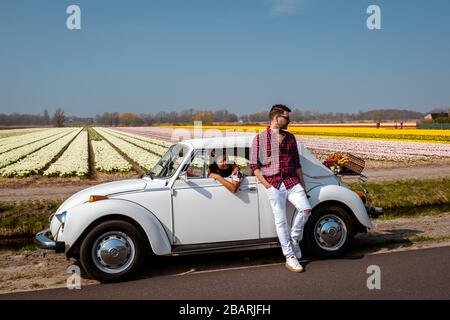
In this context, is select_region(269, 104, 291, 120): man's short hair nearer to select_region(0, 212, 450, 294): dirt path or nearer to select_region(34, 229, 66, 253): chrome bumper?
select_region(0, 212, 450, 294): dirt path

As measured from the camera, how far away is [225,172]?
21.2ft

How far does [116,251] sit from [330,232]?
2910 mm

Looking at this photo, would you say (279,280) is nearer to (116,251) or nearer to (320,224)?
(320,224)

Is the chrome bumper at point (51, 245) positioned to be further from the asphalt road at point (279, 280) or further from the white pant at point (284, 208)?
the white pant at point (284, 208)

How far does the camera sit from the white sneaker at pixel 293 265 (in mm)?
5938

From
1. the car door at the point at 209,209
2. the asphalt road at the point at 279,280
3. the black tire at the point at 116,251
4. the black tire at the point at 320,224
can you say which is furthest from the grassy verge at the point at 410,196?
the black tire at the point at 116,251

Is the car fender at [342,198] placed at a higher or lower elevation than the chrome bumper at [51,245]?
higher

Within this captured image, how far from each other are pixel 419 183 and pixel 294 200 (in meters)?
10.6

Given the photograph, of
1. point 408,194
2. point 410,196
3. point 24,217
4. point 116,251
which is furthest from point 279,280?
point 408,194

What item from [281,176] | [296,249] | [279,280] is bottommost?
[279,280]

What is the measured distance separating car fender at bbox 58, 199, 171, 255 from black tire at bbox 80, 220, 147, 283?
11 centimetres
